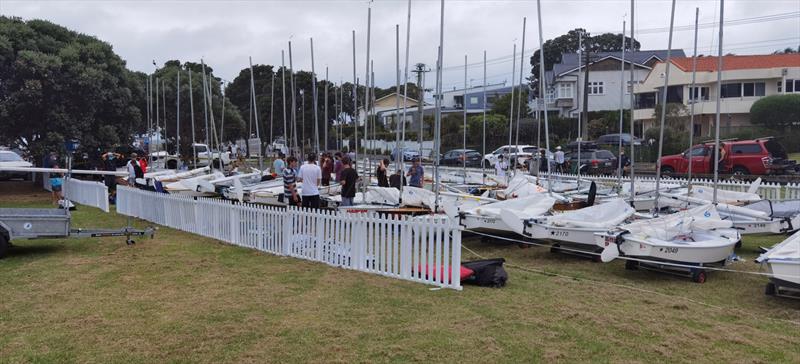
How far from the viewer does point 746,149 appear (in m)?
27.7

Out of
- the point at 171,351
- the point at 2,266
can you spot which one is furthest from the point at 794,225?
the point at 2,266

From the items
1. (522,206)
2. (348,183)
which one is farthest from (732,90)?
(348,183)

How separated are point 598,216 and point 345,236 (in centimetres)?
507

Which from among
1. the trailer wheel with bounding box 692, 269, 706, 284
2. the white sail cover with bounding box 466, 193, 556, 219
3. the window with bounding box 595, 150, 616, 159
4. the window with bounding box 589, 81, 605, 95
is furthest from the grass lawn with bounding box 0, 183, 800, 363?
the window with bounding box 589, 81, 605, 95

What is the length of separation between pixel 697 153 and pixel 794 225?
57.1 ft

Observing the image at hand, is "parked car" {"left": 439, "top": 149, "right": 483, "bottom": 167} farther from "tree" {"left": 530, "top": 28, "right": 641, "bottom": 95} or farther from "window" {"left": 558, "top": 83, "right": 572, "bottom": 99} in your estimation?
"tree" {"left": 530, "top": 28, "right": 641, "bottom": 95}

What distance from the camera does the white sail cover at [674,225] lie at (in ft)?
38.1

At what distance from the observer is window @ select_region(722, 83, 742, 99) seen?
53281 millimetres

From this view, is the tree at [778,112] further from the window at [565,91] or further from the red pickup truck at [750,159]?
the window at [565,91]

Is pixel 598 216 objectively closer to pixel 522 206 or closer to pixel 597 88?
pixel 522 206

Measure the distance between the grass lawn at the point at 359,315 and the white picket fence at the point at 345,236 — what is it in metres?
0.31

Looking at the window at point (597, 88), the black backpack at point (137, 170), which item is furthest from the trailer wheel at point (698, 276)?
the window at point (597, 88)

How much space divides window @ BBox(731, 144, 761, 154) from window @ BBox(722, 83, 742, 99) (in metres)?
28.1

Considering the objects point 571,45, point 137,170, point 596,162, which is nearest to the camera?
point 137,170
